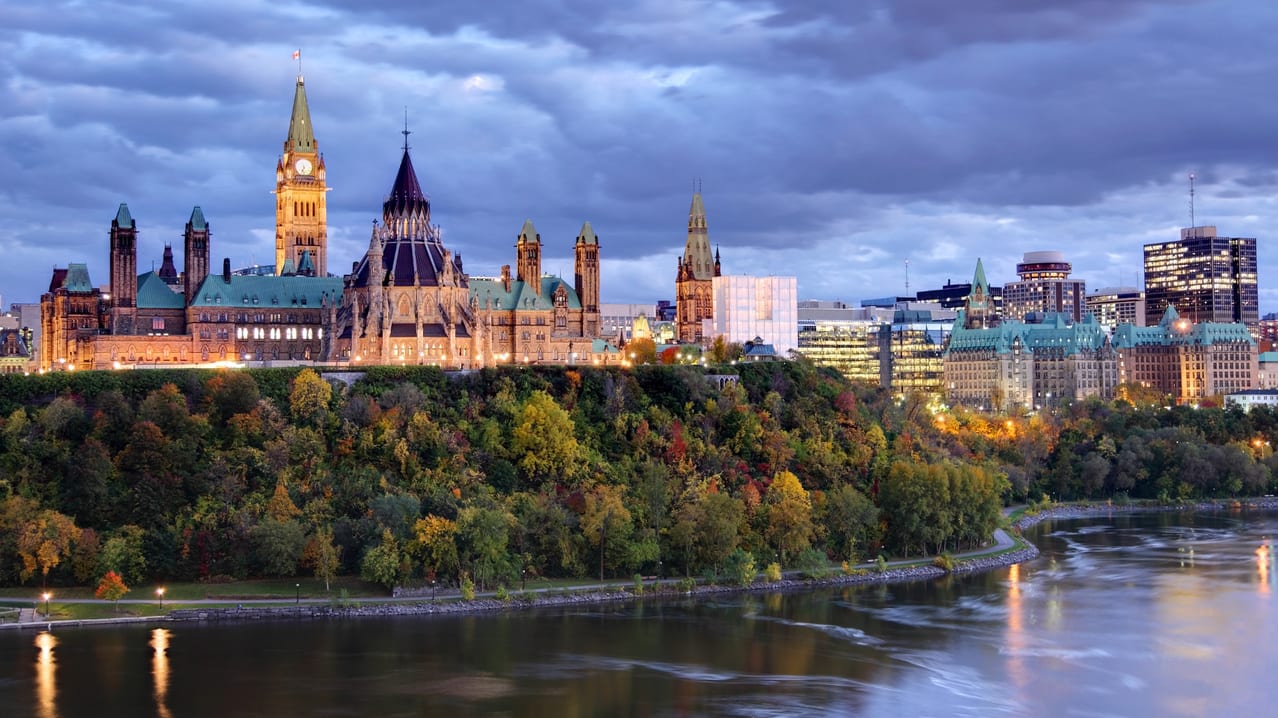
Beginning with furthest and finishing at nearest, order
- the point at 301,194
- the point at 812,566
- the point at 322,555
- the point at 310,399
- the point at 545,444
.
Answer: the point at 301,194, the point at 310,399, the point at 545,444, the point at 812,566, the point at 322,555

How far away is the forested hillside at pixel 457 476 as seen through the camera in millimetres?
98000

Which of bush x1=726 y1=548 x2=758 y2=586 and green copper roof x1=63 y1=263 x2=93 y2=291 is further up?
green copper roof x1=63 y1=263 x2=93 y2=291

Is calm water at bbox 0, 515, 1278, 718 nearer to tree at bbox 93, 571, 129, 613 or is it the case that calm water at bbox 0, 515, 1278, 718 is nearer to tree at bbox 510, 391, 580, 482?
tree at bbox 93, 571, 129, 613

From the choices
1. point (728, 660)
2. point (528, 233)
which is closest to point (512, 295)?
point (528, 233)

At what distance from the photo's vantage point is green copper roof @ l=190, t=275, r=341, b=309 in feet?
493

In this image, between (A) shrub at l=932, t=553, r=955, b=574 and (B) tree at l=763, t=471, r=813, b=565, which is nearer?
(B) tree at l=763, t=471, r=813, b=565

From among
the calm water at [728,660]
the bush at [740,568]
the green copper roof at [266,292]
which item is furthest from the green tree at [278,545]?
the green copper roof at [266,292]

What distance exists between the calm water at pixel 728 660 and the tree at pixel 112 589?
4039 mm

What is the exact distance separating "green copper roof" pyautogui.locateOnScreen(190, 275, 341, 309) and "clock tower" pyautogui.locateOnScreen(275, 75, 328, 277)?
33.7 m

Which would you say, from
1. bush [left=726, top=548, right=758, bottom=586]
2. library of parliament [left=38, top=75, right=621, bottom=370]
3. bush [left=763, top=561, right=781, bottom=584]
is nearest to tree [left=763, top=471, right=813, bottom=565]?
bush [left=763, top=561, right=781, bottom=584]

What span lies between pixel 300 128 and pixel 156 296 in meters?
48.0

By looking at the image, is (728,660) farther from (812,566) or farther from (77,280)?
(77,280)

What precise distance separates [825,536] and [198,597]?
44.5 m

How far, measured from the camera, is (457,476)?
108 m
